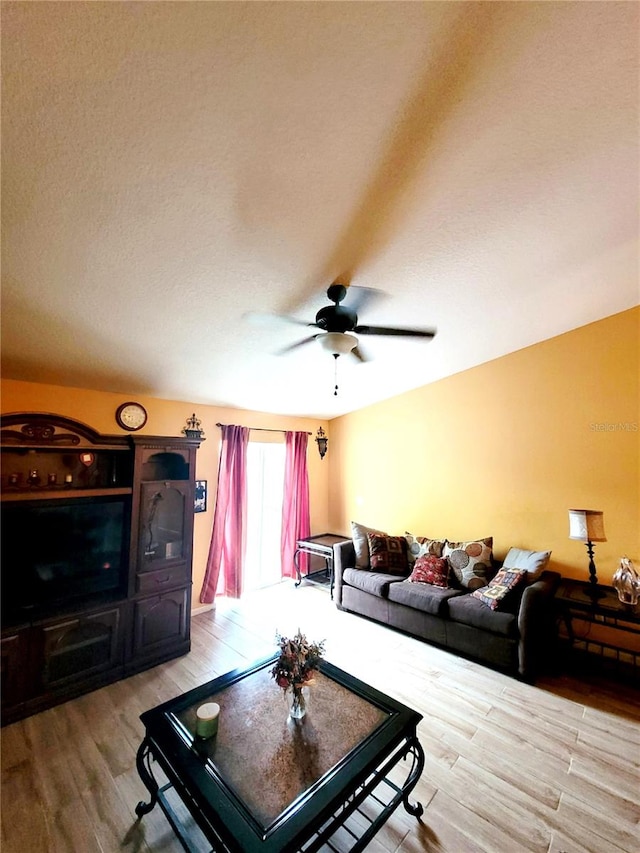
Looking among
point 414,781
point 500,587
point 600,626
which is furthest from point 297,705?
point 600,626

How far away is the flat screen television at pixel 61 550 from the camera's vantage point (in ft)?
7.74

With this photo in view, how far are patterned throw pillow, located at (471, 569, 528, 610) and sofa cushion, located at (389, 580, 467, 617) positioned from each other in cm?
21

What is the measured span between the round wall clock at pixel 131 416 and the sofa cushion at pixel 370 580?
9.30ft

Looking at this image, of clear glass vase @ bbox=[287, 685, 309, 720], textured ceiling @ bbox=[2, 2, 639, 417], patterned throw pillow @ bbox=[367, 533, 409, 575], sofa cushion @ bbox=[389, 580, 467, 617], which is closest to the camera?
textured ceiling @ bbox=[2, 2, 639, 417]

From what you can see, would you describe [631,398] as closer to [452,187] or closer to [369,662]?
[452,187]

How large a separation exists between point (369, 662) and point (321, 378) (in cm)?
273

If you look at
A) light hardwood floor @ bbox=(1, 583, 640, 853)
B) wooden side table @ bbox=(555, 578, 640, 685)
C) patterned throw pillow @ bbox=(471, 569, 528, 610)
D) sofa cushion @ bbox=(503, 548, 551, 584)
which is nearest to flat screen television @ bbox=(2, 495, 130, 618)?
light hardwood floor @ bbox=(1, 583, 640, 853)

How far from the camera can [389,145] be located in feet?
4.57

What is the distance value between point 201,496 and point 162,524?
3.03 ft

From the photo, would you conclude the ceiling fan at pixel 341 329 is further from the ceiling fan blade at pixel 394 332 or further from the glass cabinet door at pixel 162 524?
the glass cabinet door at pixel 162 524

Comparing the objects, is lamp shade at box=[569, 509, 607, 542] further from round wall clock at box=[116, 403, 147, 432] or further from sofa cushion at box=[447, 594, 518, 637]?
round wall clock at box=[116, 403, 147, 432]

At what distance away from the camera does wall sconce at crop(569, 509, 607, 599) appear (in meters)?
2.73

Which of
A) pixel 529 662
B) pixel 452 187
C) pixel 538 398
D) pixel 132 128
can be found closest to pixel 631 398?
pixel 538 398

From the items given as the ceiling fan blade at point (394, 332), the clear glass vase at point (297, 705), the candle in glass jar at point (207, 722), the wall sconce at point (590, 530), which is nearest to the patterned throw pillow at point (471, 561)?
the wall sconce at point (590, 530)
